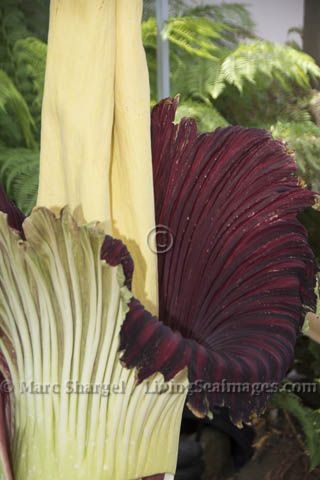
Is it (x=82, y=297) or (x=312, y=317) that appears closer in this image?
(x=82, y=297)

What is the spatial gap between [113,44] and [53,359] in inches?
6.2

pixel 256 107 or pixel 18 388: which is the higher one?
pixel 256 107

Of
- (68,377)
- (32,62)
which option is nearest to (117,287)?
(68,377)

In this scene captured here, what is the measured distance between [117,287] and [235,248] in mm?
116

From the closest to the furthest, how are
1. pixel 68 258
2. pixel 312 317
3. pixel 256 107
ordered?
1. pixel 68 258
2. pixel 312 317
3. pixel 256 107

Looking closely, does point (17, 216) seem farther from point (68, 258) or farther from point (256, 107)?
point (256, 107)

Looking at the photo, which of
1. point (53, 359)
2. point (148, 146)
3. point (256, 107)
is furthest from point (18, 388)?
point (256, 107)

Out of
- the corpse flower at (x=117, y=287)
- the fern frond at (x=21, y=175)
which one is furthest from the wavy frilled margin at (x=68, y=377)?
the fern frond at (x=21, y=175)

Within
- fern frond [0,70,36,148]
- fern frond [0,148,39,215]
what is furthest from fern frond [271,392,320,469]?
fern frond [0,70,36,148]

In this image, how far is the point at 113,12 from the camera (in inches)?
9.6

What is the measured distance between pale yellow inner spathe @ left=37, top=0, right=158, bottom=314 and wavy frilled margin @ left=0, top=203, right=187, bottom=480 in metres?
0.05

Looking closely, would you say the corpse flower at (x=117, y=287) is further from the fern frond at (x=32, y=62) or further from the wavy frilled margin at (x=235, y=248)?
the fern frond at (x=32, y=62)

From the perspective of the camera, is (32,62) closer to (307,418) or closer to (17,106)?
(17,106)

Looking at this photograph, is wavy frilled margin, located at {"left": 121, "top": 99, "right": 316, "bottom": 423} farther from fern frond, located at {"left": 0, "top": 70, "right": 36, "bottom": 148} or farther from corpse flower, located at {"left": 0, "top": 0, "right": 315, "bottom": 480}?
fern frond, located at {"left": 0, "top": 70, "right": 36, "bottom": 148}
